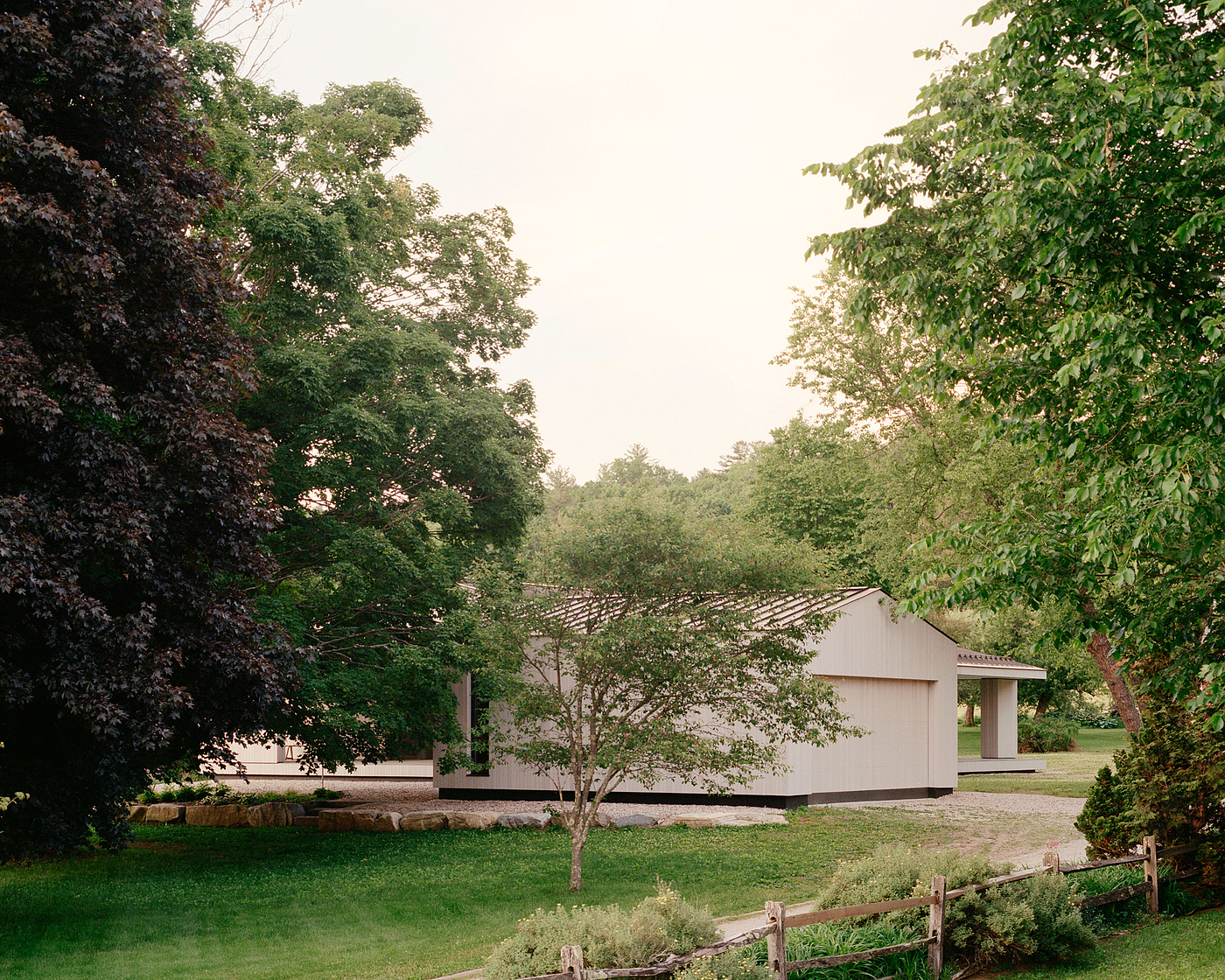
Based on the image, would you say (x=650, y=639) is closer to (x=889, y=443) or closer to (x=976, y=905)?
(x=976, y=905)

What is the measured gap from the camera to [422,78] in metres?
23.0

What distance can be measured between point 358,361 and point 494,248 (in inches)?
317

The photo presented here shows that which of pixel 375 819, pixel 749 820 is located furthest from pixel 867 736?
pixel 375 819

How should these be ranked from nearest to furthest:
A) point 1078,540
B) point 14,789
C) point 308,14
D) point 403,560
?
point 1078,540
point 14,789
point 403,560
point 308,14


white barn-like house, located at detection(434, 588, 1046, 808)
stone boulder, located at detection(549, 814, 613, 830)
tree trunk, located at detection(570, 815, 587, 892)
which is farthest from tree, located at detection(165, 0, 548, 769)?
white barn-like house, located at detection(434, 588, 1046, 808)

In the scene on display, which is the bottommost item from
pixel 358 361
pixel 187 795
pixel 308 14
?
pixel 187 795

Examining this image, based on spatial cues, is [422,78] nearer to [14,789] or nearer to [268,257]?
[268,257]

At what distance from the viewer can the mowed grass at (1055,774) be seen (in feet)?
84.1

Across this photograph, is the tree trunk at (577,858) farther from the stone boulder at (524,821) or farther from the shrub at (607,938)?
the stone boulder at (524,821)

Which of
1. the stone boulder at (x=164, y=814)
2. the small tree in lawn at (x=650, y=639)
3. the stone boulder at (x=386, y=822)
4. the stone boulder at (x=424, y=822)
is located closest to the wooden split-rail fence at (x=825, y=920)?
the small tree in lawn at (x=650, y=639)

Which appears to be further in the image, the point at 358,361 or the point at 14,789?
the point at 358,361

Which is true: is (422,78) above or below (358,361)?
above

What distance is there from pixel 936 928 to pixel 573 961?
3681 mm

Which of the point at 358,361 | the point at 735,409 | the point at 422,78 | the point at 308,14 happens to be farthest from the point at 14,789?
the point at 735,409
